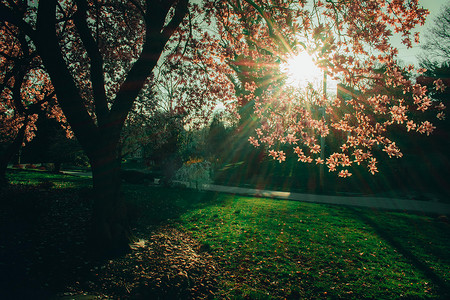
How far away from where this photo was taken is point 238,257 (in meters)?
5.36

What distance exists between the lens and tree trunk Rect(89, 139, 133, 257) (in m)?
4.79

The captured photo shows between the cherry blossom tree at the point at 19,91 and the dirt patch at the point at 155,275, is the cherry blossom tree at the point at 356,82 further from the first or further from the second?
the cherry blossom tree at the point at 19,91

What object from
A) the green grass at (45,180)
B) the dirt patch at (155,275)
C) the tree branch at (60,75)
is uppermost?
the tree branch at (60,75)

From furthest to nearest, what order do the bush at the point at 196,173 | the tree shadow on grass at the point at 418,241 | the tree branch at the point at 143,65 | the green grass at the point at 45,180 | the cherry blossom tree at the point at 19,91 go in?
the bush at the point at 196,173, the green grass at the point at 45,180, the cherry blossom tree at the point at 19,91, the tree branch at the point at 143,65, the tree shadow on grass at the point at 418,241

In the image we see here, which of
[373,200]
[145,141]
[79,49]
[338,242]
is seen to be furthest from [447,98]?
[79,49]

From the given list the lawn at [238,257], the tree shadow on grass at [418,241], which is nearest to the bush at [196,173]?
the lawn at [238,257]

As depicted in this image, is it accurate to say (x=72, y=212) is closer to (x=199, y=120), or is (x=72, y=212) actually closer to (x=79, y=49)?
(x=199, y=120)

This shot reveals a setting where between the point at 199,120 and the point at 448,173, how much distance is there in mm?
18526

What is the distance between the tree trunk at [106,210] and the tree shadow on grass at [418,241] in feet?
18.4

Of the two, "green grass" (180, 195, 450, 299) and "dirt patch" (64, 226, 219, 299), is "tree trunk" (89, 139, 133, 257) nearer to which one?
"dirt patch" (64, 226, 219, 299)

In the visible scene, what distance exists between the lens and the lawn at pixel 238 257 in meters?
3.82

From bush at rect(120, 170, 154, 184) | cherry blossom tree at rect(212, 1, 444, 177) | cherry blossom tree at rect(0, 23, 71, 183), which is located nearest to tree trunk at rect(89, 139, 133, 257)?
cherry blossom tree at rect(212, 1, 444, 177)

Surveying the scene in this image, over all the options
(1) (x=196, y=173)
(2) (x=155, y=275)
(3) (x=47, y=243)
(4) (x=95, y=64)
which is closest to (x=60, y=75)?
(4) (x=95, y=64)

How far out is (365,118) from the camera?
501cm
